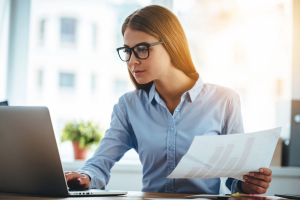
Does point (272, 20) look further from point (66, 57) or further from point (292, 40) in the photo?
point (66, 57)

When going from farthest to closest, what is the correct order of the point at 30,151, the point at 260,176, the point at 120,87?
1. the point at 120,87
2. the point at 260,176
3. the point at 30,151

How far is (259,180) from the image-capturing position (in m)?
Answer: 0.85

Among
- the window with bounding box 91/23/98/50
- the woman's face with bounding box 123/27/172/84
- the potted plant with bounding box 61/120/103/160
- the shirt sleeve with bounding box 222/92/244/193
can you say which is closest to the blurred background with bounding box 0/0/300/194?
the window with bounding box 91/23/98/50

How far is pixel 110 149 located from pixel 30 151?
0.50 m

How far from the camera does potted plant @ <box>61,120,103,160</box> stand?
2.16 metres

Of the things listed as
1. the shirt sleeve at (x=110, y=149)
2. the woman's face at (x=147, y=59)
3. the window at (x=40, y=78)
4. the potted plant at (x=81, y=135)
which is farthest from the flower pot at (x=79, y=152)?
the woman's face at (x=147, y=59)

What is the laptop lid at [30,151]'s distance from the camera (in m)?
0.65

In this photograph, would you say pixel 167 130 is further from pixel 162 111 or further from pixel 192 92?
pixel 192 92

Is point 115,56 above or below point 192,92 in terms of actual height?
above

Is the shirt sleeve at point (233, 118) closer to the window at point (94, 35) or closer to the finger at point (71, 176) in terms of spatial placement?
the finger at point (71, 176)

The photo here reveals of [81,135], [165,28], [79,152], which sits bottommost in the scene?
[79,152]

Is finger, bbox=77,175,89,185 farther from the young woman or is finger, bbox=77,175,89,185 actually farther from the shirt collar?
the shirt collar

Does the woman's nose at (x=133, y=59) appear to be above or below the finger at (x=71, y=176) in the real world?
above

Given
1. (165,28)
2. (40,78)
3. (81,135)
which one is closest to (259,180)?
(165,28)
